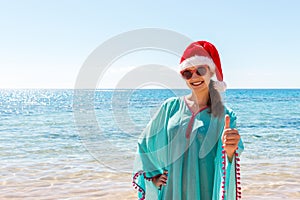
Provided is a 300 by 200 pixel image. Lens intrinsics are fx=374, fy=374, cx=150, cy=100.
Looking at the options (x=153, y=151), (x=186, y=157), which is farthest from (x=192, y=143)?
(x=153, y=151)

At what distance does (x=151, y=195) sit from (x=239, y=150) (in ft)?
2.06

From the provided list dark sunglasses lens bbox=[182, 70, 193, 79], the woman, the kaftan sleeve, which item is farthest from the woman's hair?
the kaftan sleeve

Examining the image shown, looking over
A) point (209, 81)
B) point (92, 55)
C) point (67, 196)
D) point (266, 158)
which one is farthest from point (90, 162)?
point (209, 81)

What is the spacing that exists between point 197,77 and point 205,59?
0.39ft

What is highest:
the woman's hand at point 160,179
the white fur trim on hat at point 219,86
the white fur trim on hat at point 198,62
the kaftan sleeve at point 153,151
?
the white fur trim on hat at point 198,62

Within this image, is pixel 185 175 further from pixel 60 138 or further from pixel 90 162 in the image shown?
pixel 60 138

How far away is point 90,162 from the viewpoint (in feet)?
24.9

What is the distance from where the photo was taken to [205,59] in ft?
7.38

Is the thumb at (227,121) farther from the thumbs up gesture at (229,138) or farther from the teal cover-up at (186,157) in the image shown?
the teal cover-up at (186,157)

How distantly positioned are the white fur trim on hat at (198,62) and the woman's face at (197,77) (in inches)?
0.9

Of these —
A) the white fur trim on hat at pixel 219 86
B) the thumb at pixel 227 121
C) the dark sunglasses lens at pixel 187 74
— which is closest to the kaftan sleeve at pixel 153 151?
the dark sunglasses lens at pixel 187 74

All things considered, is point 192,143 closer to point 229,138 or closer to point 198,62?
point 229,138

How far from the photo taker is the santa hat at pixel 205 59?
88.9 inches

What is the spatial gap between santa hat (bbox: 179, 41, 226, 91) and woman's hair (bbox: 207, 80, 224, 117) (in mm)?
29
